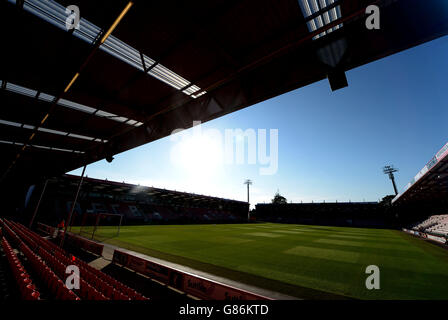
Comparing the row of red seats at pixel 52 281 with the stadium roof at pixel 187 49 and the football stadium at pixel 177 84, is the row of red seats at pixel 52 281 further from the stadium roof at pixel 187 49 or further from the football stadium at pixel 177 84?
the stadium roof at pixel 187 49

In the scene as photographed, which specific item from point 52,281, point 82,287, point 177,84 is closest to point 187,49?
point 177,84

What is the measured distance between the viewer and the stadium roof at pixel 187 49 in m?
3.16

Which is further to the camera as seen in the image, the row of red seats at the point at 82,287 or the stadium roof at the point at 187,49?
the row of red seats at the point at 82,287

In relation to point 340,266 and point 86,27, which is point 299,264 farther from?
point 86,27

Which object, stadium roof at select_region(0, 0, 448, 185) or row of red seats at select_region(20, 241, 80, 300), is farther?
row of red seats at select_region(20, 241, 80, 300)

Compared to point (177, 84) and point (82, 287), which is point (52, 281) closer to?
point (82, 287)

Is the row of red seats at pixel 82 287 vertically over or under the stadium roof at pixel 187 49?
under

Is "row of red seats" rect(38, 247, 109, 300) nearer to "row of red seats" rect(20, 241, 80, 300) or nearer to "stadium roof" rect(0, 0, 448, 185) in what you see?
"row of red seats" rect(20, 241, 80, 300)

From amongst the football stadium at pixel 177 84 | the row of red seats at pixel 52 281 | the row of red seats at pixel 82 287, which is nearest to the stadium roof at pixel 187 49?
the football stadium at pixel 177 84

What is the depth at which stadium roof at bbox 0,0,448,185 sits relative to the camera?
3164 mm

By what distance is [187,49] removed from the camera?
4.39 meters

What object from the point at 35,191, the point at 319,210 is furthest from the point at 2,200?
the point at 319,210

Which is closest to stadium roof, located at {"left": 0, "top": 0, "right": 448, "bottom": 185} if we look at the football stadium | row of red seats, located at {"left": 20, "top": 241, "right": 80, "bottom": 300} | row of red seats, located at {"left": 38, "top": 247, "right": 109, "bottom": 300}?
the football stadium

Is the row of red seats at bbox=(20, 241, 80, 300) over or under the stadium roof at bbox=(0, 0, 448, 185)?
under
